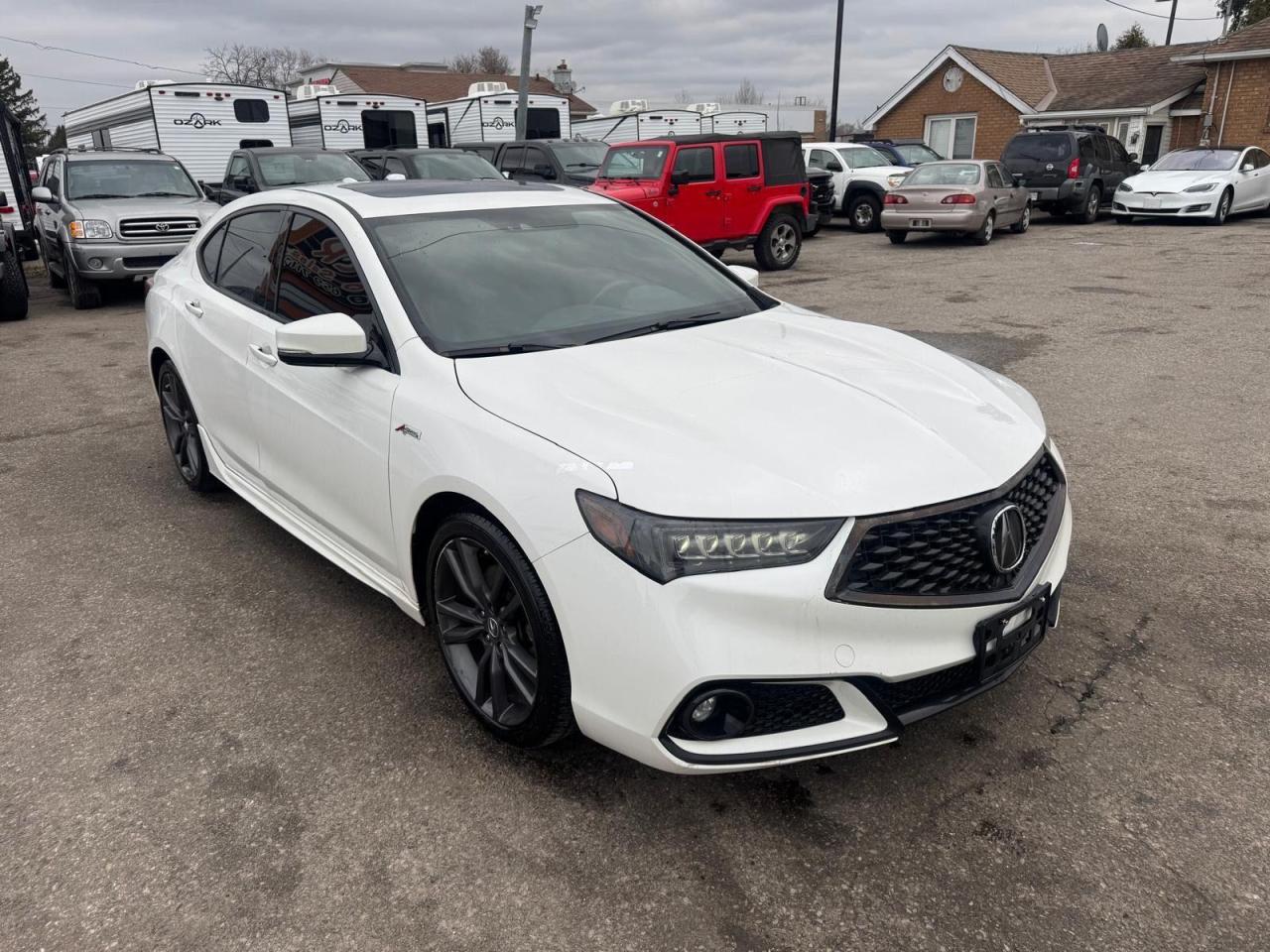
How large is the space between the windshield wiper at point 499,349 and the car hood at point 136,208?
29.3 feet

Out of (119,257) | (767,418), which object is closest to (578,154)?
(119,257)

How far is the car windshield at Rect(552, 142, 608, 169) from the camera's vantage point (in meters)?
15.8

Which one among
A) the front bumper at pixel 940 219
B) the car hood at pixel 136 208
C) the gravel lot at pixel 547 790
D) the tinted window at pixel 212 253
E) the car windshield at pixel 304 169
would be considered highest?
the car windshield at pixel 304 169

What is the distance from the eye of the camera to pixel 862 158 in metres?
19.1

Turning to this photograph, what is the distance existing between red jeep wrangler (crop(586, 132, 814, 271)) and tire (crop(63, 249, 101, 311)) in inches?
255

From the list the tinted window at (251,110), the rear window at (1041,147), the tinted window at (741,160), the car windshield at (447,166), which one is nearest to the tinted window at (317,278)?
the tinted window at (741,160)

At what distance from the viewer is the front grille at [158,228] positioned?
10695mm

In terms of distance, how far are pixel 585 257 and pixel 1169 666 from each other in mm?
2538

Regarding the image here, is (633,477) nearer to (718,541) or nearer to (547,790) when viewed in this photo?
(718,541)

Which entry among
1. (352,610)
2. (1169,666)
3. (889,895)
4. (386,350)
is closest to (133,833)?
(352,610)

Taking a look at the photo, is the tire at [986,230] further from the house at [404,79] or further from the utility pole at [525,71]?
the house at [404,79]

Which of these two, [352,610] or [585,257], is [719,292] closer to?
[585,257]

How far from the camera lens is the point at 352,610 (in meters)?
3.76

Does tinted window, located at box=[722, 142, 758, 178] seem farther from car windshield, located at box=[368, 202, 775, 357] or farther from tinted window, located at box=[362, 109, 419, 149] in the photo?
car windshield, located at box=[368, 202, 775, 357]
